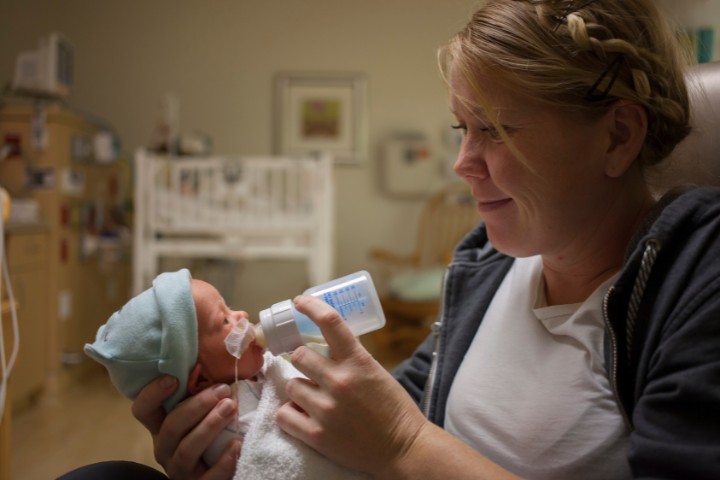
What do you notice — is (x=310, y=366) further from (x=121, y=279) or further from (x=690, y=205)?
(x=121, y=279)

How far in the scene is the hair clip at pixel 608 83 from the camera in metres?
0.69

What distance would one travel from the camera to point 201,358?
0.81m

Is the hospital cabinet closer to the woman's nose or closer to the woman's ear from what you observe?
the woman's nose

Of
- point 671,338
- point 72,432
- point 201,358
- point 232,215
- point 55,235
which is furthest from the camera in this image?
point 232,215

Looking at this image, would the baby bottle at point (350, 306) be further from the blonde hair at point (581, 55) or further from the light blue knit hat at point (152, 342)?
the blonde hair at point (581, 55)

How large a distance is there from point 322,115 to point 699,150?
3.54 m

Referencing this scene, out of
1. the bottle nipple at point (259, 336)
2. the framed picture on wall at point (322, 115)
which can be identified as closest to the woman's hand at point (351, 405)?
the bottle nipple at point (259, 336)

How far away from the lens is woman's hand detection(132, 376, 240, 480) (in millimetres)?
734

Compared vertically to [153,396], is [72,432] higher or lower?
lower

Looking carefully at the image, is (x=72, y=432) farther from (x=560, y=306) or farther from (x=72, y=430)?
(x=560, y=306)

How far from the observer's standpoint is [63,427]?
7.80 ft

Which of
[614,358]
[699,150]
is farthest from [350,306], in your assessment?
[699,150]

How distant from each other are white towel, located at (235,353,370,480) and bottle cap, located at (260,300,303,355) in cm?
10

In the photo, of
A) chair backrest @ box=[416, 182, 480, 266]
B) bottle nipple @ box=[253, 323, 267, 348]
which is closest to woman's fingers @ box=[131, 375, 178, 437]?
bottle nipple @ box=[253, 323, 267, 348]
